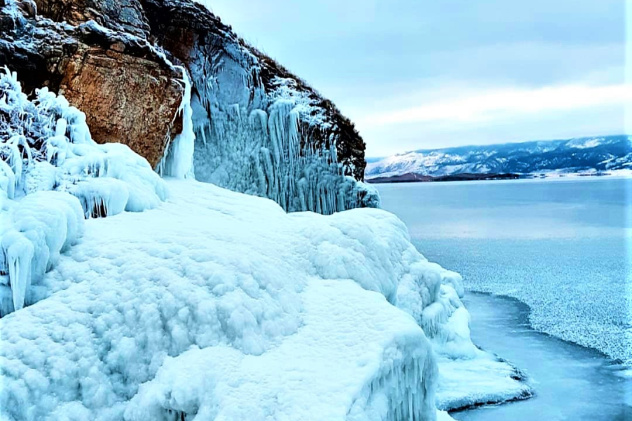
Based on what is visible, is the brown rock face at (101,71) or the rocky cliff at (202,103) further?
the rocky cliff at (202,103)

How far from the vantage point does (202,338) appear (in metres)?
4.40

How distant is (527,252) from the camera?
66.9 ft

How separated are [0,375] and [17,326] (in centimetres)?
42

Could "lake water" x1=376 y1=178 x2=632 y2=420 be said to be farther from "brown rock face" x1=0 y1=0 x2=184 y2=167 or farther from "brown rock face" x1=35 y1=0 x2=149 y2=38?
"brown rock face" x1=35 y1=0 x2=149 y2=38

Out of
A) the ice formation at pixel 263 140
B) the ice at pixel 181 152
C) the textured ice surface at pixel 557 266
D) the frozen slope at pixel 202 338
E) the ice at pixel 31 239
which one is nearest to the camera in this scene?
the frozen slope at pixel 202 338

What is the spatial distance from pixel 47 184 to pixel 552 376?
822 centimetres

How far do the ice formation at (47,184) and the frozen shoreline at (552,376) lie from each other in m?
5.72

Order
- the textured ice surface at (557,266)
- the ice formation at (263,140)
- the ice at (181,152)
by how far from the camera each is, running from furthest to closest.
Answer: the ice formation at (263,140)
the textured ice surface at (557,266)
the ice at (181,152)

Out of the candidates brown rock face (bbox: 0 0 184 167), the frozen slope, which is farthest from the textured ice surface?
brown rock face (bbox: 0 0 184 167)

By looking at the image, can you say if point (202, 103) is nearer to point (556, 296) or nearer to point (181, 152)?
point (181, 152)

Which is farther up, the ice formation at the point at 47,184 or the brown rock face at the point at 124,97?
the brown rock face at the point at 124,97

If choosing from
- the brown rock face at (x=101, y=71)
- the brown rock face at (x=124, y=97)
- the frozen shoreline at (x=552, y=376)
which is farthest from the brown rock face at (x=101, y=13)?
the frozen shoreline at (x=552, y=376)

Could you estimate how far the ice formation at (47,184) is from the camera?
4.29m

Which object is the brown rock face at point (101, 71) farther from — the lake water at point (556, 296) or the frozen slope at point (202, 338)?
the lake water at point (556, 296)
